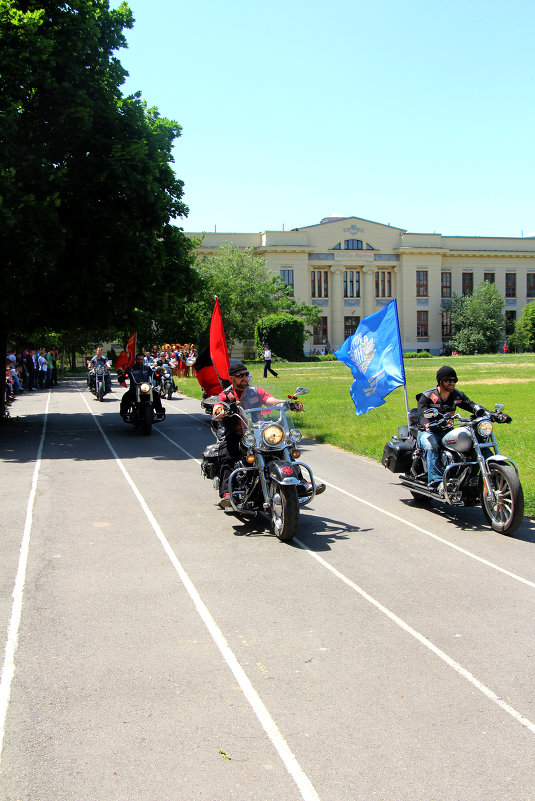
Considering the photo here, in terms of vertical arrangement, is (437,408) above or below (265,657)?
above

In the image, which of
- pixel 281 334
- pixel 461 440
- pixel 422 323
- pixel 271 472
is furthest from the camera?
pixel 422 323

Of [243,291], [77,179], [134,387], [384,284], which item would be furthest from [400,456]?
[384,284]

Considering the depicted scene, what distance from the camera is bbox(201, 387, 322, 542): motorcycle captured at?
7398 millimetres

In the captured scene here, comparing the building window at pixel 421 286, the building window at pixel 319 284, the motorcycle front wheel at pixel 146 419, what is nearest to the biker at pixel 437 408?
the motorcycle front wheel at pixel 146 419

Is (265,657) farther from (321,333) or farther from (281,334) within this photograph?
(321,333)

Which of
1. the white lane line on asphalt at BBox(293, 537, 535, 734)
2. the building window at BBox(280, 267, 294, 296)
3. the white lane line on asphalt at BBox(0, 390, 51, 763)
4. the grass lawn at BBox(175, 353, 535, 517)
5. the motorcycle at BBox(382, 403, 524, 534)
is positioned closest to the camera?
the white lane line on asphalt at BBox(293, 537, 535, 734)

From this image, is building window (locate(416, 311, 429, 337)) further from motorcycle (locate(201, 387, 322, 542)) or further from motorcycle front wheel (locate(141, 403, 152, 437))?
motorcycle (locate(201, 387, 322, 542))

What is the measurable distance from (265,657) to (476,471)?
4.18 meters

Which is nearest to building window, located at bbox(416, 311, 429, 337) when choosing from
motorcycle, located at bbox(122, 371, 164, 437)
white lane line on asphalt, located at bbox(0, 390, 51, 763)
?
motorcycle, located at bbox(122, 371, 164, 437)

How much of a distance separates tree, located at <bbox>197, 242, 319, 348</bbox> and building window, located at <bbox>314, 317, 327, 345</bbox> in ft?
36.2

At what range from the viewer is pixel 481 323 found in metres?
80.0

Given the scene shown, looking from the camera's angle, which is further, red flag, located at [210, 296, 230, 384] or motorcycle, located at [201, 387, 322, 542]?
red flag, located at [210, 296, 230, 384]

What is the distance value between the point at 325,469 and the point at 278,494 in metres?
4.68

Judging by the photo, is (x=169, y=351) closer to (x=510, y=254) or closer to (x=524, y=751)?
(x=524, y=751)
